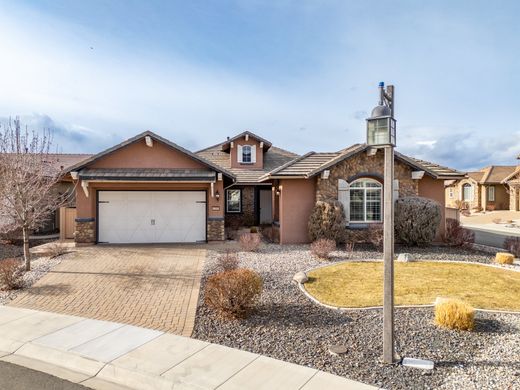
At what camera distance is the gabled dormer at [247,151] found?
2338 centimetres

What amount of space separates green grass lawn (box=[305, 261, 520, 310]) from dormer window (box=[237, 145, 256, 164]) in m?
12.9

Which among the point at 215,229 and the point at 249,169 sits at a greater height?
the point at 249,169

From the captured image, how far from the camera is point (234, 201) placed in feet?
74.9

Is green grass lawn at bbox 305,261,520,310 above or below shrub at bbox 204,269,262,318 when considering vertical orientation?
below

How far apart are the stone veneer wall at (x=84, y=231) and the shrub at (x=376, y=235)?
12.8 m

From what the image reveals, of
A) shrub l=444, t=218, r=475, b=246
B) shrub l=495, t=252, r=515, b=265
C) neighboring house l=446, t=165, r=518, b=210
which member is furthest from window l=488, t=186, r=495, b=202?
shrub l=495, t=252, r=515, b=265

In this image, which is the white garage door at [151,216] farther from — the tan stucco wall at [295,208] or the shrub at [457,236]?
the shrub at [457,236]

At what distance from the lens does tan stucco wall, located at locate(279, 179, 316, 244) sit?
16.1m

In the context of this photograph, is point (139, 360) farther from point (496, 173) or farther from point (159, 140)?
point (496, 173)

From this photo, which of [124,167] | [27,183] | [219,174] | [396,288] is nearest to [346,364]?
[396,288]

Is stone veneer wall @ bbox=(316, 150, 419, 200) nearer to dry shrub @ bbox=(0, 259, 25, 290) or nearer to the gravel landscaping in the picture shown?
the gravel landscaping

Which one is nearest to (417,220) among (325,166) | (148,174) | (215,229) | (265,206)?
(325,166)

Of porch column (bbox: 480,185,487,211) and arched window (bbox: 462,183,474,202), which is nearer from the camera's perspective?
porch column (bbox: 480,185,487,211)

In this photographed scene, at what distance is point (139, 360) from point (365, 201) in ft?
42.6
